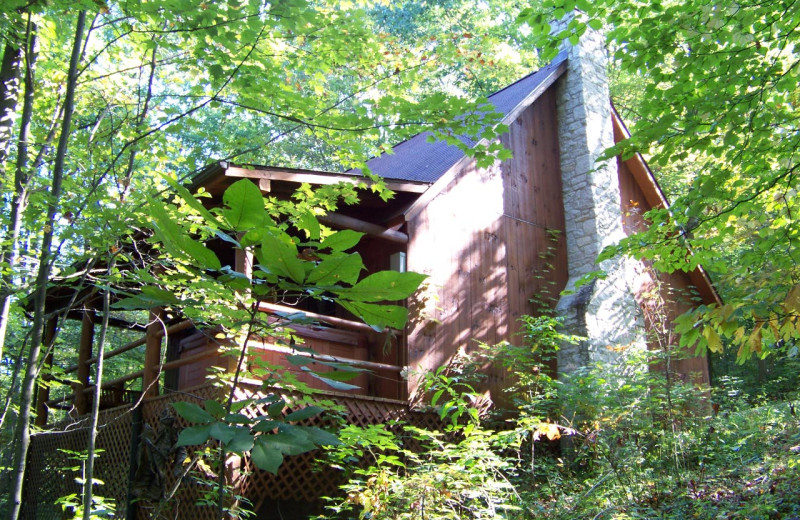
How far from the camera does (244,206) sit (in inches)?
47.5

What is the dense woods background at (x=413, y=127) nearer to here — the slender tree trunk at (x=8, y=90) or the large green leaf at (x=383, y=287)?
the slender tree trunk at (x=8, y=90)

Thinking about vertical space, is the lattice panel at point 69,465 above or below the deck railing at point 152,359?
below

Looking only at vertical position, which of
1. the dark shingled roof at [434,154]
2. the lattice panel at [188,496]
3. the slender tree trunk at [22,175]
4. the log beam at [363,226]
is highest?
the dark shingled roof at [434,154]

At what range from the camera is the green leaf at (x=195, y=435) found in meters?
1.03

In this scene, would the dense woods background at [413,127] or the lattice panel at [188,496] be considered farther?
the lattice panel at [188,496]

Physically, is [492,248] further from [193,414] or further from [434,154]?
[193,414]

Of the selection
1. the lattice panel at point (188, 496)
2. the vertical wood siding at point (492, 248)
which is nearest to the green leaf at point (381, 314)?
the lattice panel at point (188, 496)

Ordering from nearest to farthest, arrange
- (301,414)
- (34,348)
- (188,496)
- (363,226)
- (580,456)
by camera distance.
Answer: (301,414) → (34,348) → (188,496) → (580,456) → (363,226)

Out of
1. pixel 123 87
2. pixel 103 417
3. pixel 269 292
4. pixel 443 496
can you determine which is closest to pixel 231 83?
pixel 123 87

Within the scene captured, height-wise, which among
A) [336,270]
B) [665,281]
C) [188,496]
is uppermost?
[665,281]

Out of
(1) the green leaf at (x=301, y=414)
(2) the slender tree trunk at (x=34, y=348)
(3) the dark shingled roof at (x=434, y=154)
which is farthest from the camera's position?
(3) the dark shingled roof at (x=434, y=154)

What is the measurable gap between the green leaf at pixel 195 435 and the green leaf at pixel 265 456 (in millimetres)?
76

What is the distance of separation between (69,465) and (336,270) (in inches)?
362

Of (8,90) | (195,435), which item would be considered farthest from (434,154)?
(195,435)
